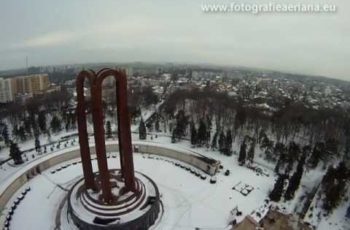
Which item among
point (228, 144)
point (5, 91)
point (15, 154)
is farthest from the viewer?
point (5, 91)

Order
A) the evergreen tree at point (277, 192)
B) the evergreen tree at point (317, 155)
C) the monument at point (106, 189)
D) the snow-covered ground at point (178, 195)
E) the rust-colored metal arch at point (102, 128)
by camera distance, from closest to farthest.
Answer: the rust-colored metal arch at point (102, 128) → the monument at point (106, 189) → the snow-covered ground at point (178, 195) → the evergreen tree at point (277, 192) → the evergreen tree at point (317, 155)

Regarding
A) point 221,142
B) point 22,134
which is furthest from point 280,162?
point 22,134

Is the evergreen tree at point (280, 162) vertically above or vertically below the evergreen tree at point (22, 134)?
below

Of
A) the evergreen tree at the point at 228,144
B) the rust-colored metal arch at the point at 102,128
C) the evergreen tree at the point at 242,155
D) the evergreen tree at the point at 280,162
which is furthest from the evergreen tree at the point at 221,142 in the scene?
the rust-colored metal arch at the point at 102,128

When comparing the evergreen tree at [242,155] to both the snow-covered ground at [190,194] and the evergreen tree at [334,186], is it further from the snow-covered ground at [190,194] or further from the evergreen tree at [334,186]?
the evergreen tree at [334,186]

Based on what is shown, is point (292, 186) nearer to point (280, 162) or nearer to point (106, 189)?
point (280, 162)

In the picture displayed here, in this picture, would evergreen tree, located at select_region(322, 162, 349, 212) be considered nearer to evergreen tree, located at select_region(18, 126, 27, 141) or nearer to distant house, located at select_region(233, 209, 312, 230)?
distant house, located at select_region(233, 209, 312, 230)
